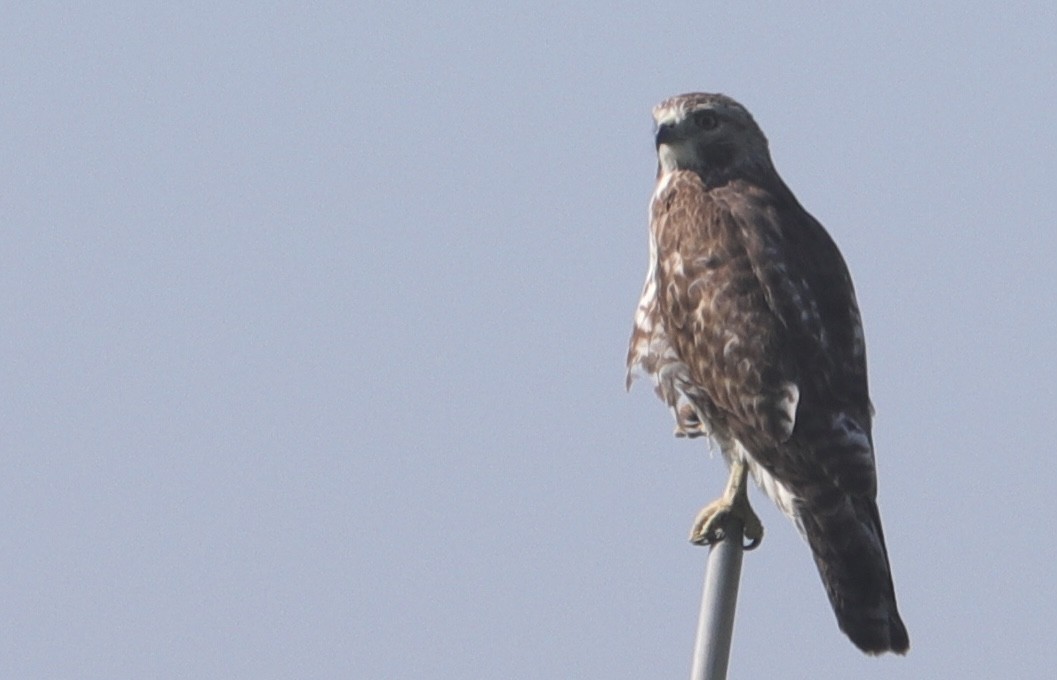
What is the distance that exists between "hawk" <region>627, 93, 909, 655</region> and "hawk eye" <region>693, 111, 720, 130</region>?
1.07ft

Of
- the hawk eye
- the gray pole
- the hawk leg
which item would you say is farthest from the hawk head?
the gray pole

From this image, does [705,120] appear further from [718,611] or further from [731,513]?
[718,611]

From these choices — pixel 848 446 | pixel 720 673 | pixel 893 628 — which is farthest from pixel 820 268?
pixel 720 673

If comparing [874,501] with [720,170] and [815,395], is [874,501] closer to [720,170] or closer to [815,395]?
[815,395]

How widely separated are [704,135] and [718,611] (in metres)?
4.03

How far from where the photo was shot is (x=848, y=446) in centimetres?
1107

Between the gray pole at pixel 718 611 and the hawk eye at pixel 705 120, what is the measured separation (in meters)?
3.44

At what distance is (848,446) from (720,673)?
221 cm

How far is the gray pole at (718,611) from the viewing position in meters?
9.12

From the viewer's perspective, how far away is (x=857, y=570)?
34.8 feet

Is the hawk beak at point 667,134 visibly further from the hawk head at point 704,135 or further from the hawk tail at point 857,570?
the hawk tail at point 857,570

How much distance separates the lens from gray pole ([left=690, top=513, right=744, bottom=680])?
9117 mm

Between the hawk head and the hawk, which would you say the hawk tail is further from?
the hawk head

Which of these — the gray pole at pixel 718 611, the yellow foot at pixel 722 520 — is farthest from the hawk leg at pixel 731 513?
the gray pole at pixel 718 611
